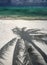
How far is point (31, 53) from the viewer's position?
9.50 meters

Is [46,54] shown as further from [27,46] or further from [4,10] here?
[4,10]

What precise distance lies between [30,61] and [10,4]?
18.7 m

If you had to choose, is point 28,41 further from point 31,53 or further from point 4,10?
point 4,10

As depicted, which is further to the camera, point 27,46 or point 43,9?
point 43,9

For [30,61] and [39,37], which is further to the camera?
[39,37]

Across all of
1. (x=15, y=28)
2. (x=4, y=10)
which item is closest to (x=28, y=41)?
(x=15, y=28)

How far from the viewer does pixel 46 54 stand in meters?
9.59

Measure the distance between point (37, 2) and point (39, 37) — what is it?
47.7 feet

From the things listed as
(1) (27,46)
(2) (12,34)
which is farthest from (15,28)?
(1) (27,46)

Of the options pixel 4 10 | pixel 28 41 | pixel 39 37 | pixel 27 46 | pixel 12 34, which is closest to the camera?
pixel 27 46

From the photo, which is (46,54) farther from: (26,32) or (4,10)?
(4,10)

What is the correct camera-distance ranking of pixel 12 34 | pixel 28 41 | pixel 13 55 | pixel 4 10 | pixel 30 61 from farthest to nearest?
pixel 4 10
pixel 12 34
pixel 28 41
pixel 13 55
pixel 30 61

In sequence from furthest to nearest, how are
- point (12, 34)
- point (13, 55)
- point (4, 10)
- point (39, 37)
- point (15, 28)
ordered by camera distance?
point (4, 10), point (15, 28), point (12, 34), point (39, 37), point (13, 55)

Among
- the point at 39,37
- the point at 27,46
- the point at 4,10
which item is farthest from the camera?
the point at 4,10
